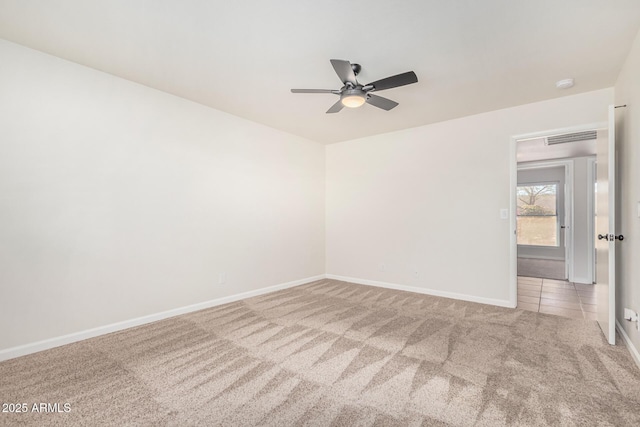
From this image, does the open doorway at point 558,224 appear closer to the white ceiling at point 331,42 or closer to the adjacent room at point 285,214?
the adjacent room at point 285,214

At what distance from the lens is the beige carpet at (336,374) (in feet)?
5.39

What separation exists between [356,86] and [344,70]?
31 cm

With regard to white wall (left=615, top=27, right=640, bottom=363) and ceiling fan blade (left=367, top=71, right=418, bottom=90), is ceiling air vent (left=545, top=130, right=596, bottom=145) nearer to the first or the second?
white wall (left=615, top=27, right=640, bottom=363)

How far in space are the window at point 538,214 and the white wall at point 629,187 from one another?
5930 mm

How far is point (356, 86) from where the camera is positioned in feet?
8.37

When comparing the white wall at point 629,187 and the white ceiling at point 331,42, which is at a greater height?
the white ceiling at point 331,42

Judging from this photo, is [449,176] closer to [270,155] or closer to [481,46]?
[481,46]

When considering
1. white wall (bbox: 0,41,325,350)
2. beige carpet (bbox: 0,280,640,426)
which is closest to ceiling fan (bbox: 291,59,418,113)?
white wall (bbox: 0,41,325,350)

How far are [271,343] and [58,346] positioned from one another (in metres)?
1.81

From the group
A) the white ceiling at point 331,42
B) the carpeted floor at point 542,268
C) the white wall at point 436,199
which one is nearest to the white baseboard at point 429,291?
the white wall at point 436,199

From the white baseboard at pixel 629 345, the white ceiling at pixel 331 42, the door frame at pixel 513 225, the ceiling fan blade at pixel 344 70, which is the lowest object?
the white baseboard at pixel 629 345

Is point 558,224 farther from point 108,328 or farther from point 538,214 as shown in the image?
point 108,328

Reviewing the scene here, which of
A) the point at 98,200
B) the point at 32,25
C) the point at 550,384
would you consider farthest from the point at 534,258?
the point at 32,25

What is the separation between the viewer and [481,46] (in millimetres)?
2307
